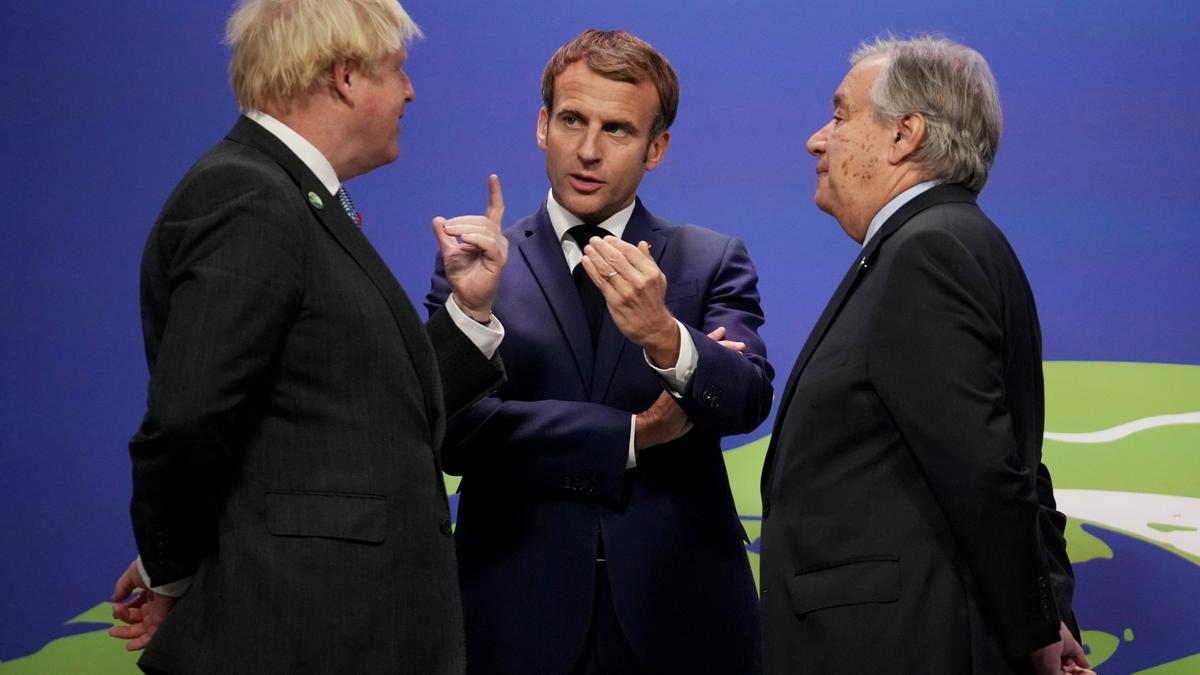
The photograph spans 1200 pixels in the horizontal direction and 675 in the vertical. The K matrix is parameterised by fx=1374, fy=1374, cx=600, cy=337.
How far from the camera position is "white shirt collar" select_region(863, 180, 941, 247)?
7.27 feet

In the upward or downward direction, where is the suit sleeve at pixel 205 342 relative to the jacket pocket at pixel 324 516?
upward

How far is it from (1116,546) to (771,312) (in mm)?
1077

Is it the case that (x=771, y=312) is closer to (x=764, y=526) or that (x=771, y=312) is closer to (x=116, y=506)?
(x=764, y=526)

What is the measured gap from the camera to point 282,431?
71.8 inches

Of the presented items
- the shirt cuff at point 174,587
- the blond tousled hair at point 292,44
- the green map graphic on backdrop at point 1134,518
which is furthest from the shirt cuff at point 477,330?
the green map graphic on backdrop at point 1134,518

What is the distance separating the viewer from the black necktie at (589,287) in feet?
8.48

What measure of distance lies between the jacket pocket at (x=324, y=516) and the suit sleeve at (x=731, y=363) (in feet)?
2.25

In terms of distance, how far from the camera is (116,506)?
3695mm

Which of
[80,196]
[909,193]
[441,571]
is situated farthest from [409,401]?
[80,196]

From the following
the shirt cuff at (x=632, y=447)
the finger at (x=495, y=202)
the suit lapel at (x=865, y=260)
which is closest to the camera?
the suit lapel at (x=865, y=260)

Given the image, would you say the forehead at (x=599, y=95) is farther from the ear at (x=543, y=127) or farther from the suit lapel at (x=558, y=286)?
the suit lapel at (x=558, y=286)

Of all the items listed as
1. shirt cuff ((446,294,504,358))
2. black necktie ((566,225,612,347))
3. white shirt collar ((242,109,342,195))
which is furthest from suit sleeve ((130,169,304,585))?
black necktie ((566,225,612,347))

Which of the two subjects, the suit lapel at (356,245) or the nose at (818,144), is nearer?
the suit lapel at (356,245)

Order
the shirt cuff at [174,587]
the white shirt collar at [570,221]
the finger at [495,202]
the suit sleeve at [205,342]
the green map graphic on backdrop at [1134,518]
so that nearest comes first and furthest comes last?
1. the suit sleeve at [205,342]
2. the shirt cuff at [174,587]
3. the finger at [495,202]
4. the white shirt collar at [570,221]
5. the green map graphic on backdrop at [1134,518]
